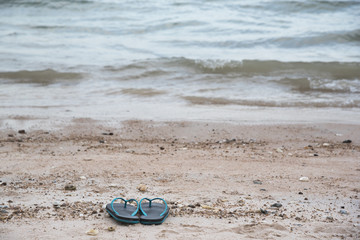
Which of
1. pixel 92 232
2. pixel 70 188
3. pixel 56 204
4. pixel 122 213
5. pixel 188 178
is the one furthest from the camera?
pixel 188 178

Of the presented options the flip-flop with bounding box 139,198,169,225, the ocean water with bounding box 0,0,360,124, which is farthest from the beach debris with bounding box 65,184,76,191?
the ocean water with bounding box 0,0,360,124

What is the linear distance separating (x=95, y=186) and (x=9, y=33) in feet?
38.8

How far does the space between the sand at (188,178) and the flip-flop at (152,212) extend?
55mm

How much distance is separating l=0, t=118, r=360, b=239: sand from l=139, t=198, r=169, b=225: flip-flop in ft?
0.18

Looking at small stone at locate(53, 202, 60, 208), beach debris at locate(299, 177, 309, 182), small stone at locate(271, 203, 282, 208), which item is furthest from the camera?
beach debris at locate(299, 177, 309, 182)

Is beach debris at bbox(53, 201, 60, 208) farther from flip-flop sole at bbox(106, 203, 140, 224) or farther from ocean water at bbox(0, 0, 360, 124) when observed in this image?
ocean water at bbox(0, 0, 360, 124)

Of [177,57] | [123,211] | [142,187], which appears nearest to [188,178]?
[142,187]

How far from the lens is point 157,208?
3039 mm

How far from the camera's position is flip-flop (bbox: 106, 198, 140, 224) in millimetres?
2834

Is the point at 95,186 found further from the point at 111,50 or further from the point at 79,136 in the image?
the point at 111,50

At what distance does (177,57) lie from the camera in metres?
10.7

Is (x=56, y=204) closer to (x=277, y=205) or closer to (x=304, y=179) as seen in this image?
(x=277, y=205)

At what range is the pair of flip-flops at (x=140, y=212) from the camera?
2.85 meters

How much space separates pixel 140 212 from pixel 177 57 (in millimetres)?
8020
